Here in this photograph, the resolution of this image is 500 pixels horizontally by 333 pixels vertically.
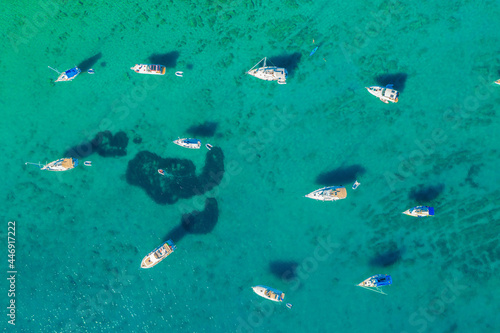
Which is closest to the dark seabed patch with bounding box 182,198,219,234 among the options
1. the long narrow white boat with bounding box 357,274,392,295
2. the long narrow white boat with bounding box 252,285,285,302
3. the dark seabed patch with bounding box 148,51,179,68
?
the long narrow white boat with bounding box 252,285,285,302

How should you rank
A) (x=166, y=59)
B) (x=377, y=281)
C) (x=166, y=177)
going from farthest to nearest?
(x=166, y=59)
(x=166, y=177)
(x=377, y=281)

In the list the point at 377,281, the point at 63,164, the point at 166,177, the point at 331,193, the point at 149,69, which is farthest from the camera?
the point at 166,177

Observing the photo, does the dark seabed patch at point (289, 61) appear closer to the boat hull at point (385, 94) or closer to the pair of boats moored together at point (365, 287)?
the boat hull at point (385, 94)

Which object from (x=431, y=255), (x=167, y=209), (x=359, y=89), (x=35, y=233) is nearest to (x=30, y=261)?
(x=35, y=233)

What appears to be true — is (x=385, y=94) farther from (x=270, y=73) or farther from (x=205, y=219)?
(x=205, y=219)

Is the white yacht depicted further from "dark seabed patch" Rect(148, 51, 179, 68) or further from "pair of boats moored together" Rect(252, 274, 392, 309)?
"pair of boats moored together" Rect(252, 274, 392, 309)

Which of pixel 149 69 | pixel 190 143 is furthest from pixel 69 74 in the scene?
pixel 190 143

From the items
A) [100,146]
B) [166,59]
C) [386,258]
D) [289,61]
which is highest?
[166,59]

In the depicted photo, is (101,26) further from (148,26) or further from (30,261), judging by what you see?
(30,261)
